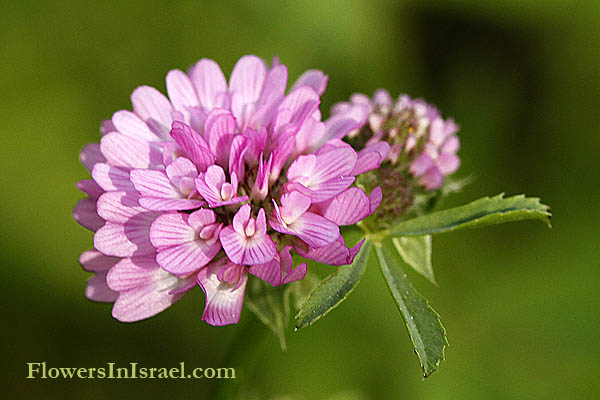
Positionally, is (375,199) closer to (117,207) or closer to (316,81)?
(316,81)

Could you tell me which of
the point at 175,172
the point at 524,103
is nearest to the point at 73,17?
→ the point at 175,172

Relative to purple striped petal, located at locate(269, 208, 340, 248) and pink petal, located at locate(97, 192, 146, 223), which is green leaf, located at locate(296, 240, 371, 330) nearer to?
purple striped petal, located at locate(269, 208, 340, 248)

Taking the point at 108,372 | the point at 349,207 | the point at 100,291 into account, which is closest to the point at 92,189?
the point at 100,291

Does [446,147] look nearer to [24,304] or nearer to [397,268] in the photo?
[397,268]

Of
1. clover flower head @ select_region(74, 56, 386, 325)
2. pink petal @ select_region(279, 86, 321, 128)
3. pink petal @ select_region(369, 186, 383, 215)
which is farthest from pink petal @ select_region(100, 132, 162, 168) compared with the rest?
pink petal @ select_region(369, 186, 383, 215)

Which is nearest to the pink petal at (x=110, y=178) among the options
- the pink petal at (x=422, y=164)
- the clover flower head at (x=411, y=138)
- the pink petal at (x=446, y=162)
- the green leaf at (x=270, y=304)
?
the green leaf at (x=270, y=304)

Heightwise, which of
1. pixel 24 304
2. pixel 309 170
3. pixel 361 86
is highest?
pixel 361 86
